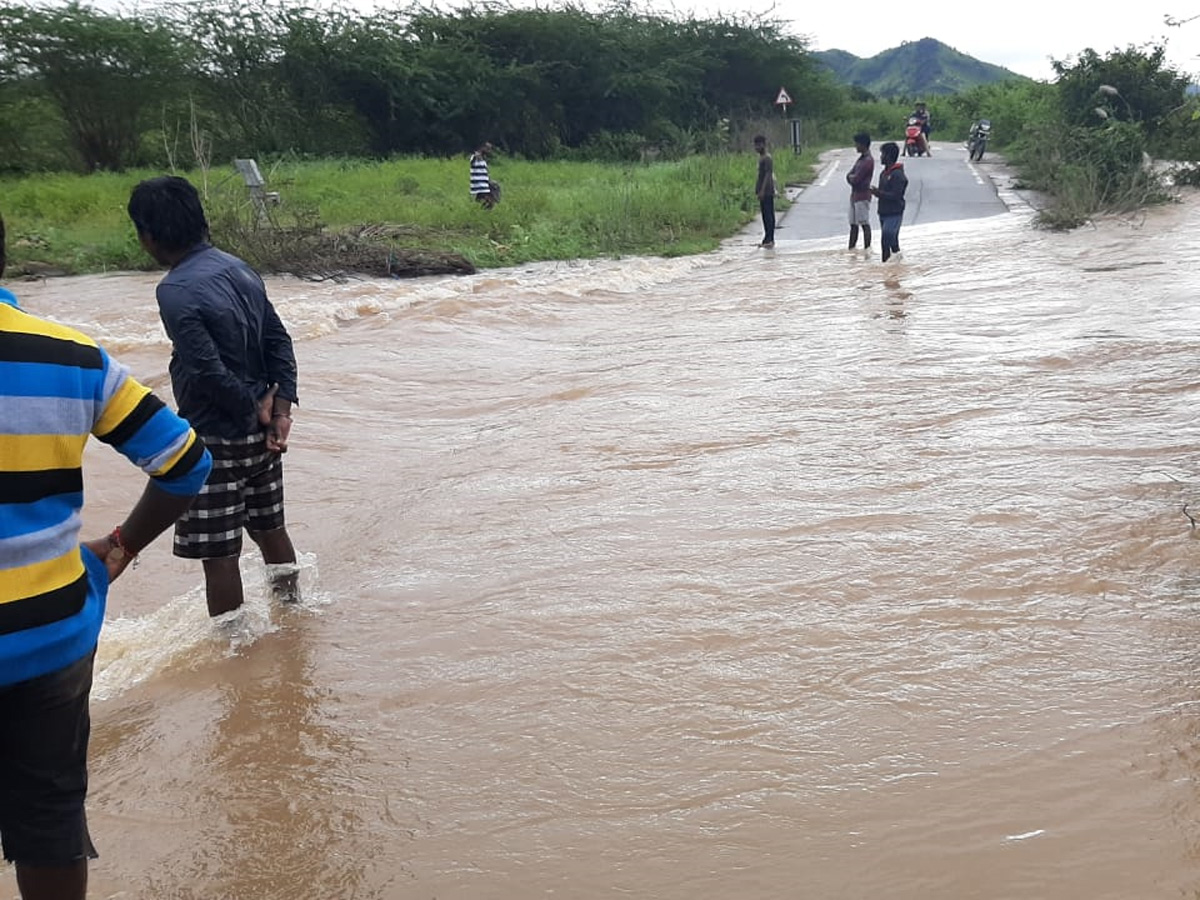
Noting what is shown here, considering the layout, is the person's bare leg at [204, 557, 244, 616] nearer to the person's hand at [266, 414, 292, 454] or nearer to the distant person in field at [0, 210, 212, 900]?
the person's hand at [266, 414, 292, 454]

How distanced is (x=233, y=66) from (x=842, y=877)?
2795 centimetres

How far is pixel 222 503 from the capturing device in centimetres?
383

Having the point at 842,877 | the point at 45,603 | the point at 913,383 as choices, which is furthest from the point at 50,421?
the point at 913,383

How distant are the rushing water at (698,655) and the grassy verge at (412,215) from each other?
286 inches

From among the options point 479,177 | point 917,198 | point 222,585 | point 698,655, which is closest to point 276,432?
point 222,585

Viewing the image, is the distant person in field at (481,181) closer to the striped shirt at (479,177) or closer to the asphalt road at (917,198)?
the striped shirt at (479,177)

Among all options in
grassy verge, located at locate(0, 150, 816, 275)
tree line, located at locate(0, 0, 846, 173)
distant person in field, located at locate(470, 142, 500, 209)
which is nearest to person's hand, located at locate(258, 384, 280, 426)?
grassy verge, located at locate(0, 150, 816, 275)

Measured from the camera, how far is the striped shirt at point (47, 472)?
1843mm

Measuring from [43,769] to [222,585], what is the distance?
2.07 meters

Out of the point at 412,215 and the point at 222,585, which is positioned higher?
the point at 412,215

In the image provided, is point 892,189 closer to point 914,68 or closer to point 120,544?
point 120,544

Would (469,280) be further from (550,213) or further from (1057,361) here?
(1057,361)

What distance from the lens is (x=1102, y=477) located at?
17.5 ft

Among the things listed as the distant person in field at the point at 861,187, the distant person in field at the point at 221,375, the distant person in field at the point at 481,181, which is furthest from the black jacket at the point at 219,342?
the distant person in field at the point at 481,181
